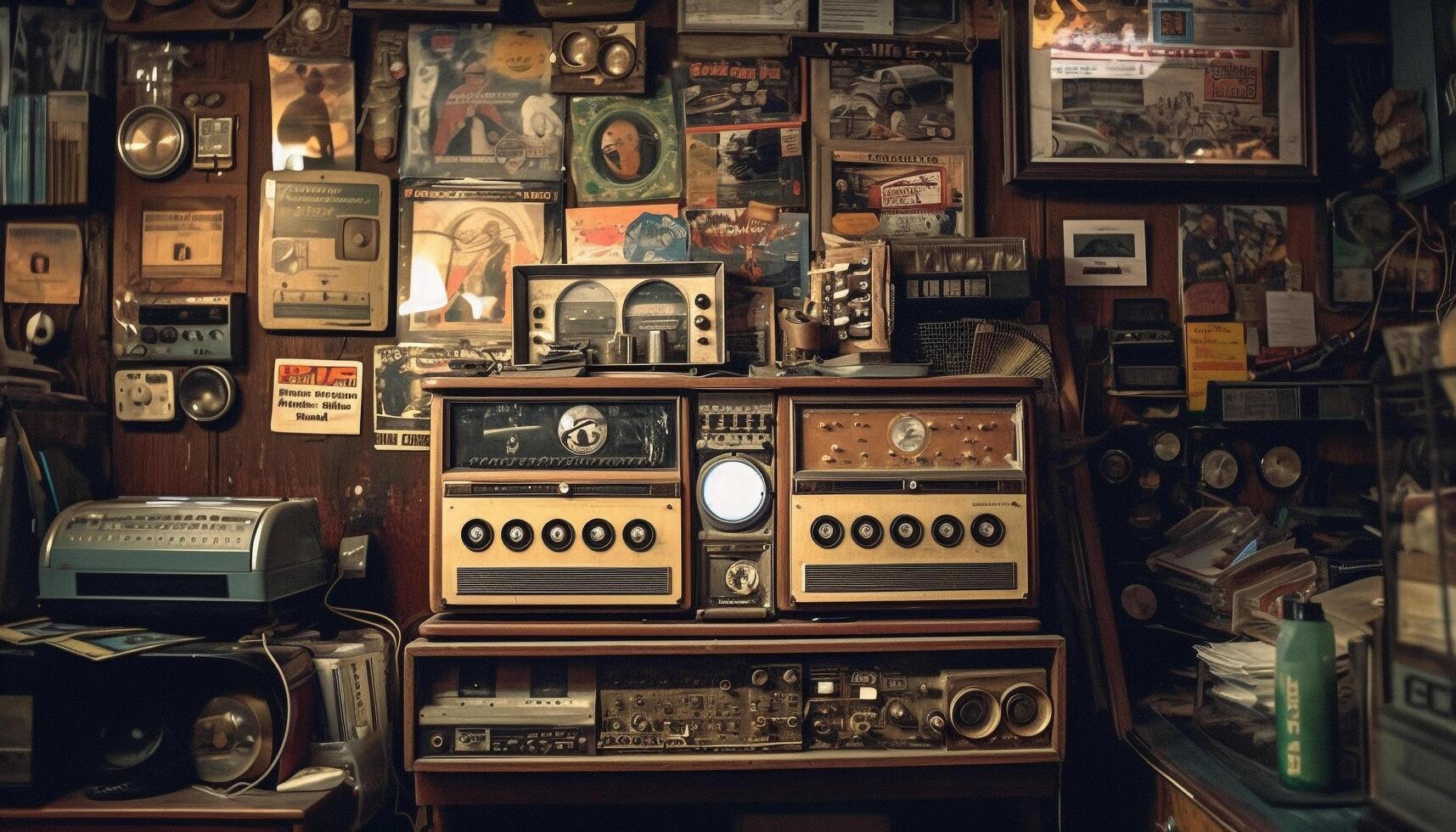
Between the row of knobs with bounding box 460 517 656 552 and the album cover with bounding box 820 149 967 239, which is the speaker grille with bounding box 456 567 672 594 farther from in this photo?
the album cover with bounding box 820 149 967 239

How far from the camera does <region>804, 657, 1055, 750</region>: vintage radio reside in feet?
6.93

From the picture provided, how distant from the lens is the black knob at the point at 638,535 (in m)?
2.15

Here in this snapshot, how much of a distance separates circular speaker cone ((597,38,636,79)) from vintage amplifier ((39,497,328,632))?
5.44 feet

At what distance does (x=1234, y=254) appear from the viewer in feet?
9.31

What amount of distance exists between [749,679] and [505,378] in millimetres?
944

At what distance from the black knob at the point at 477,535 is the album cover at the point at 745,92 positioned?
1.46 m

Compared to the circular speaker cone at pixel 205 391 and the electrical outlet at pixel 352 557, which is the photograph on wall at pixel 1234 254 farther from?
the circular speaker cone at pixel 205 391

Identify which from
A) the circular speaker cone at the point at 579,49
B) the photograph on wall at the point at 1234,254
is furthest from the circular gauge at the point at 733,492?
the photograph on wall at the point at 1234,254

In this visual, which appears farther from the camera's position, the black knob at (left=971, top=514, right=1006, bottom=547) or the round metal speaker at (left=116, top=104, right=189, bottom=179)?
the round metal speaker at (left=116, top=104, right=189, bottom=179)

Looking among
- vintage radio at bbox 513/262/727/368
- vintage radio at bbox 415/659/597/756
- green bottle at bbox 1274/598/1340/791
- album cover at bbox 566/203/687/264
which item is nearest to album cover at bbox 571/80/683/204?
album cover at bbox 566/203/687/264

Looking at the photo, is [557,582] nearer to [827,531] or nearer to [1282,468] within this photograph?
[827,531]

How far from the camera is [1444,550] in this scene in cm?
124

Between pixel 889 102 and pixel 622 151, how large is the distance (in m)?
0.86

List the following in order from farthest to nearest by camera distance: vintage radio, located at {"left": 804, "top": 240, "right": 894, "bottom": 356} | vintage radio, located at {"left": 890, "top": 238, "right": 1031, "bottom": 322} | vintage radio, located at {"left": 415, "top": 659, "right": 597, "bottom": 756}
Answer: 1. vintage radio, located at {"left": 890, "top": 238, "right": 1031, "bottom": 322}
2. vintage radio, located at {"left": 804, "top": 240, "right": 894, "bottom": 356}
3. vintage radio, located at {"left": 415, "top": 659, "right": 597, "bottom": 756}
